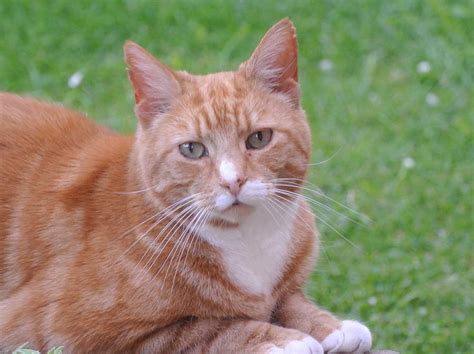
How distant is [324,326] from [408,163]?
2.50m

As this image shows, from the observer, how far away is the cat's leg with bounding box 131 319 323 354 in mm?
3178

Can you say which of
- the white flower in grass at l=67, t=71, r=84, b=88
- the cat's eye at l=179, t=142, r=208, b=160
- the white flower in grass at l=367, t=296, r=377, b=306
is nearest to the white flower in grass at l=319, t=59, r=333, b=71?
the white flower in grass at l=67, t=71, r=84, b=88

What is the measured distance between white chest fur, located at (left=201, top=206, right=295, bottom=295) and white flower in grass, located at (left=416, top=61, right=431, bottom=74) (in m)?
3.13

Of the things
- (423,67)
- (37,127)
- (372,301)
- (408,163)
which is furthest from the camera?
(423,67)

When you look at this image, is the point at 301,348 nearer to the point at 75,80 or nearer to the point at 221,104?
the point at 221,104

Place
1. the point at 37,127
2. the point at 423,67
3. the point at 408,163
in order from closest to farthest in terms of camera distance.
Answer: the point at 37,127
the point at 408,163
the point at 423,67

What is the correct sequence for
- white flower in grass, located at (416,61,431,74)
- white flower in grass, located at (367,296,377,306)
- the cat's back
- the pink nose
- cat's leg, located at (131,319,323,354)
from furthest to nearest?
white flower in grass, located at (416,61,431,74)
white flower in grass, located at (367,296,377,306)
the cat's back
cat's leg, located at (131,319,323,354)
the pink nose

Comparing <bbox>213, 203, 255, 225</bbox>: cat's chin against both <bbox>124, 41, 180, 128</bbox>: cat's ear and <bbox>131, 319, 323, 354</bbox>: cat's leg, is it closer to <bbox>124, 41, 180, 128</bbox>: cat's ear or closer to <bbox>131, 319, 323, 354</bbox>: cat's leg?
<bbox>131, 319, 323, 354</bbox>: cat's leg

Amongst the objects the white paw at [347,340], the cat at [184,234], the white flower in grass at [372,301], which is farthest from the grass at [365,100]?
the cat at [184,234]

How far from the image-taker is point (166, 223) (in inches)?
130

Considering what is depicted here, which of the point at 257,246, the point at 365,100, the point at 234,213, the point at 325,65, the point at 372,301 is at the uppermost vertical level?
the point at 325,65

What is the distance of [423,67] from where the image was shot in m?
6.34

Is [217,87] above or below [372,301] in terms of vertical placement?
above

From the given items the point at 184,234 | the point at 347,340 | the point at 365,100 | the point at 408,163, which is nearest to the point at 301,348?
the point at 347,340
